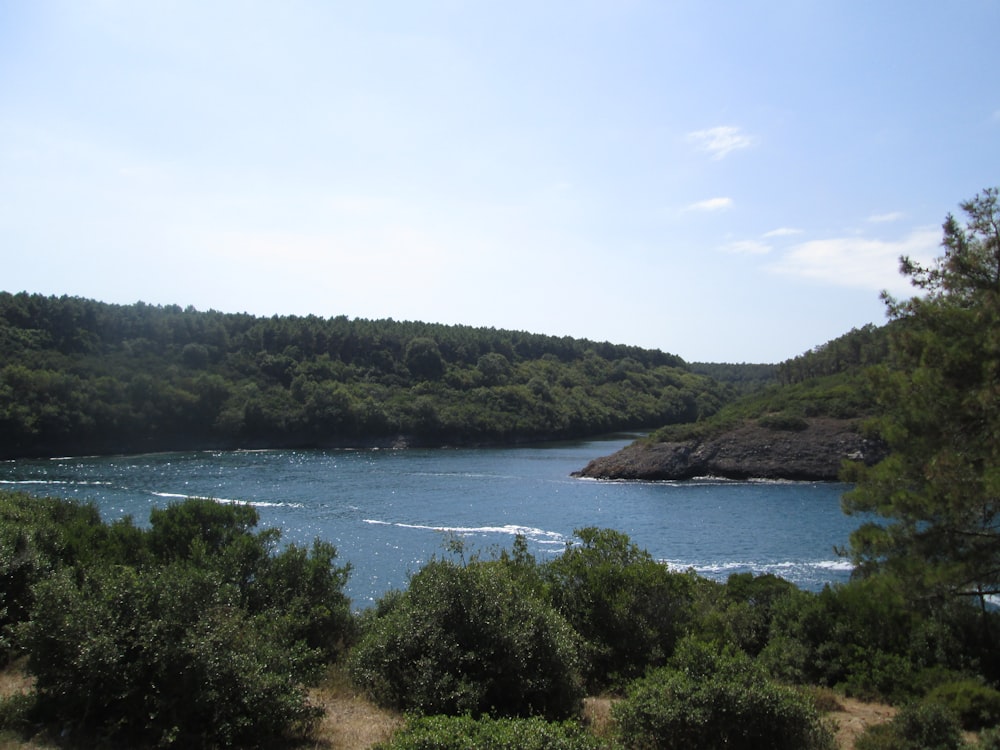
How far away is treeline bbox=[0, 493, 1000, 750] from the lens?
8375mm

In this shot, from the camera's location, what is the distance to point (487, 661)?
32.3ft

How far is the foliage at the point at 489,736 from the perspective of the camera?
23.1 feet

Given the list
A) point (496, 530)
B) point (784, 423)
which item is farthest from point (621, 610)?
point (784, 423)

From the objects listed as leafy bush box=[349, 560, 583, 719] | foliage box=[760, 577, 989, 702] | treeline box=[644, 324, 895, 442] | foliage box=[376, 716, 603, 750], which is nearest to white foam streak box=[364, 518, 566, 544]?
foliage box=[760, 577, 989, 702]

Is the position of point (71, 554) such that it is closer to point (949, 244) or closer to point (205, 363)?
point (949, 244)

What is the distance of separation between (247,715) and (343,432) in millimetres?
97463

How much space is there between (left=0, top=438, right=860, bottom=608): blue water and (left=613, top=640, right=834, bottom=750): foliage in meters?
16.5

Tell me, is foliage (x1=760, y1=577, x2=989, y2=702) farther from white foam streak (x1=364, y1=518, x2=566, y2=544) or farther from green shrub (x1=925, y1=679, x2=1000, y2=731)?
white foam streak (x1=364, y1=518, x2=566, y2=544)

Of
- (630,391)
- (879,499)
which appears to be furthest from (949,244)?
(630,391)

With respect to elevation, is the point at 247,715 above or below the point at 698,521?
above

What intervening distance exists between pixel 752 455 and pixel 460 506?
33.2 m

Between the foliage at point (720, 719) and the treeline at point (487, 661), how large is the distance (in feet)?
0.06

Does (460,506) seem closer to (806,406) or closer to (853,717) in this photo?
(853,717)

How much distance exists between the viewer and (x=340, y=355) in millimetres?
130875
